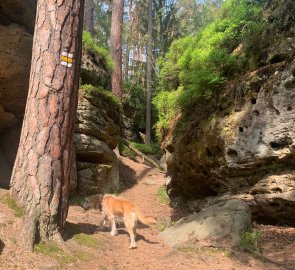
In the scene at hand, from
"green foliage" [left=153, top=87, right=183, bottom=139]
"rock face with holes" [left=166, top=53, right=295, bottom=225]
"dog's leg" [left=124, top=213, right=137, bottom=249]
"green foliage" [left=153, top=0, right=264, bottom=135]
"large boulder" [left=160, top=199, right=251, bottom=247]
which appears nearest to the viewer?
"dog's leg" [left=124, top=213, right=137, bottom=249]

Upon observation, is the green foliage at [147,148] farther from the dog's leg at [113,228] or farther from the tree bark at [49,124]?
the tree bark at [49,124]

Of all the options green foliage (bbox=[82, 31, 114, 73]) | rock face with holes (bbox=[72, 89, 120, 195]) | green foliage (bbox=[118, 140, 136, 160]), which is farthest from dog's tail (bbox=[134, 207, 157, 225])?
green foliage (bbox=[118, 140, 136, 160])

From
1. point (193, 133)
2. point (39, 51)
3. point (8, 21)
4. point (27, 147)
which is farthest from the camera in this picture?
point (193, 133)

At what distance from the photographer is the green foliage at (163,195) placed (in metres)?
13.6

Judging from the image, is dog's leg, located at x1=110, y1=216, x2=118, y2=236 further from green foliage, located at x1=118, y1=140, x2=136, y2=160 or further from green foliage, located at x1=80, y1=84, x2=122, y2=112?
green foliage, located at x1=118, y1=140, x2=136, y2=160

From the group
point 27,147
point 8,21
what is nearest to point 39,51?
point 27,147

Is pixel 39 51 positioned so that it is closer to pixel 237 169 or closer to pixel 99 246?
pixel 99 246

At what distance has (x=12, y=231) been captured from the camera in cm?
466

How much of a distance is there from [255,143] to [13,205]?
6.50 metres

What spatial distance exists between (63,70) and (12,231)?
9.46ft

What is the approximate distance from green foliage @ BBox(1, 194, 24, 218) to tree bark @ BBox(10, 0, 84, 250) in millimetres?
91

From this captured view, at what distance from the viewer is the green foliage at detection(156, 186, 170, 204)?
44.6 feet

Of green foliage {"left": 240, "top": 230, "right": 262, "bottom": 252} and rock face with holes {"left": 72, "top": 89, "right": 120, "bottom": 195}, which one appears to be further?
rock face with holes {"left": 72, "top": 89, "right": 120, "bottom": 195}

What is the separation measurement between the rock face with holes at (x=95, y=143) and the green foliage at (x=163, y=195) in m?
2.04
